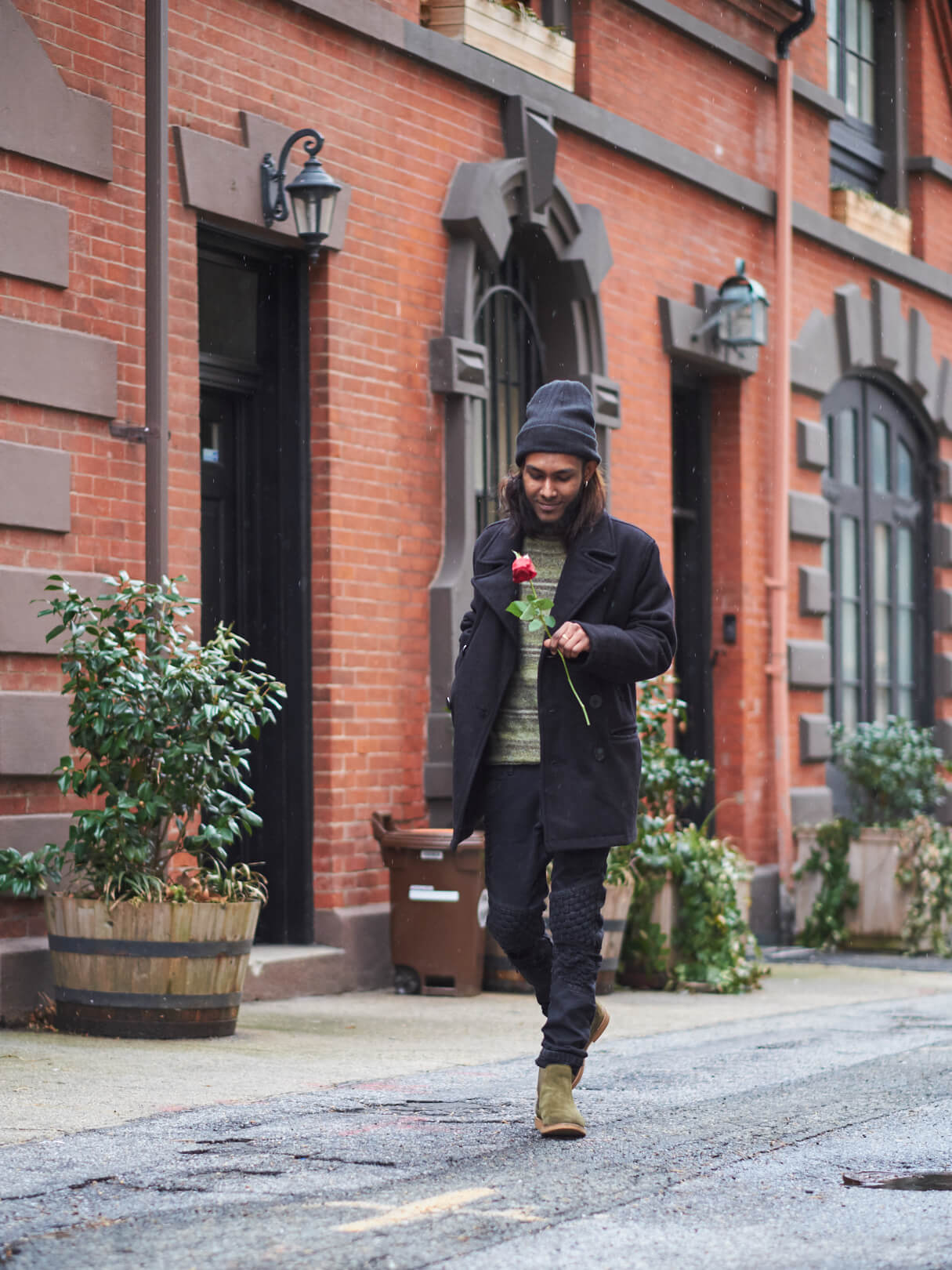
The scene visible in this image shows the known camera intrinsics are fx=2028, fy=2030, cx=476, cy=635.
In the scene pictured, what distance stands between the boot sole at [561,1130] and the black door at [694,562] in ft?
26.0

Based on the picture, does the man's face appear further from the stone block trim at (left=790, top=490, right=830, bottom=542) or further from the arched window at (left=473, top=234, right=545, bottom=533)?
the stone block trim at (left=790, top=490, right=830, bottom=542)

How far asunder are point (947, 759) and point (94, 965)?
9333 mm

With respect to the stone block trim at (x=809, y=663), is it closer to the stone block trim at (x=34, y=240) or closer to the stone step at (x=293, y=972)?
the stone step at (x=293, y=972)

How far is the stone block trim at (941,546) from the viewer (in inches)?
627

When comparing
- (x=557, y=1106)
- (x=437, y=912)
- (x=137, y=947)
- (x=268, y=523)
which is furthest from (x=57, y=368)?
(x=557, y=1106)

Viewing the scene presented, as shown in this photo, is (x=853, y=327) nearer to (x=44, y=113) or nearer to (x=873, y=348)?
(x=873, y=348)

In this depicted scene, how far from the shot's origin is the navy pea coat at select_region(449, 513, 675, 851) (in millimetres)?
5320

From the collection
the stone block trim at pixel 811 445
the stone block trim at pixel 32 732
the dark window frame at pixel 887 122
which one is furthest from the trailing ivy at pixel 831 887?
the stone block trim at pixel 32 732

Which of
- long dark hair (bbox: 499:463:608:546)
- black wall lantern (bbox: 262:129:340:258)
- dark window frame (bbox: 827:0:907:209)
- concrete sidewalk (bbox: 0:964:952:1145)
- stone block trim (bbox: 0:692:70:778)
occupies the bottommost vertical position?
concrete sidewalk (bbox: 0:964:952:1145)

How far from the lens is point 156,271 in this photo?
806 cm

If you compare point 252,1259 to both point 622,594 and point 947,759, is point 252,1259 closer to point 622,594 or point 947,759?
point 622,594

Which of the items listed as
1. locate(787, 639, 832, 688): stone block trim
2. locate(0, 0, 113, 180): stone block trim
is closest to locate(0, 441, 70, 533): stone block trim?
locate(0, 0, 113, 180): stone block trim

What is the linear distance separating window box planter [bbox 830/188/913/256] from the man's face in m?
9.34

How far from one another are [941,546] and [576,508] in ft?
35.8
